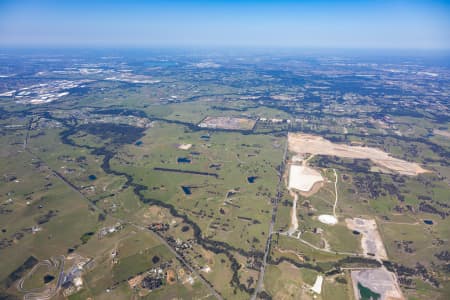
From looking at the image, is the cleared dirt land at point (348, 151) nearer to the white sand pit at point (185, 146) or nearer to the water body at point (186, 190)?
the white sand pit at point (185, 146)

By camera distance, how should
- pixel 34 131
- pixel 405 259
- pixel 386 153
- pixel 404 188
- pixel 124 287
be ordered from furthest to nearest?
pixel 34 131, pixel 386 153, pixel 404 188, pixel 405 259, pixel 124 287

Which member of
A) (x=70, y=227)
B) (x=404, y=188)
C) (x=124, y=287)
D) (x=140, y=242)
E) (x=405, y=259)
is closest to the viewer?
(x=124, y=287)

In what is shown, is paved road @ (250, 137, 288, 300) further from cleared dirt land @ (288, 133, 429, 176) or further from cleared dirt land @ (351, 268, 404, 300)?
cleared dirt land @ (351, 268, 404, 300)

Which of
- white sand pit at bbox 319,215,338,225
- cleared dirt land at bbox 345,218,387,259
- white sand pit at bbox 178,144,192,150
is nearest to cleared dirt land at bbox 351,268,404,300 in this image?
cleared dirt land at bbox 345,218,387,259

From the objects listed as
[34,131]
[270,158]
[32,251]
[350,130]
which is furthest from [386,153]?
[34,131]

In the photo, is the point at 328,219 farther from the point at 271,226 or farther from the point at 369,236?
the point at 271,226

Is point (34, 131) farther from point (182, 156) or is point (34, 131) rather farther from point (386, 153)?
point (386, 153)

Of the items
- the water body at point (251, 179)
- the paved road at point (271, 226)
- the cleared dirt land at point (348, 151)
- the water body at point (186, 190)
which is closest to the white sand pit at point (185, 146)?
the water body at point (186, 190)
